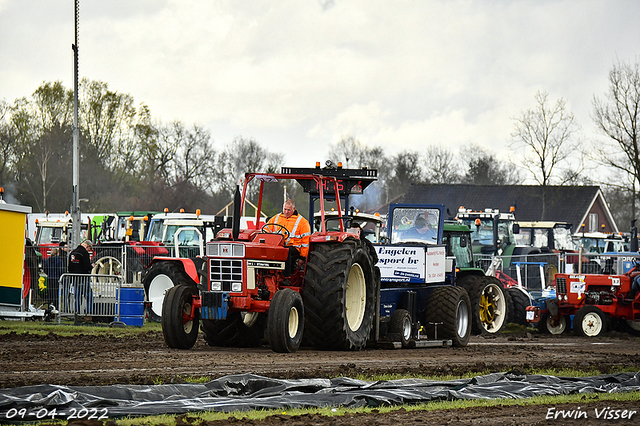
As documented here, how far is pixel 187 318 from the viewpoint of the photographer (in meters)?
12.2

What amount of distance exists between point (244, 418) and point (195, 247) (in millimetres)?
16226

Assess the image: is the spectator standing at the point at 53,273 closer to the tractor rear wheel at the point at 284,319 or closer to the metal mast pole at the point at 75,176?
the metal mast pole at the point at 75,176

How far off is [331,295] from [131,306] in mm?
7603

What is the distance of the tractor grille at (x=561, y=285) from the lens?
778 inches

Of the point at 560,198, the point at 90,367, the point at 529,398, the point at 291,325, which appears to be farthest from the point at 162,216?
the point at 560,198

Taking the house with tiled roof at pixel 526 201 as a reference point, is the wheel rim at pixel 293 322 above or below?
below

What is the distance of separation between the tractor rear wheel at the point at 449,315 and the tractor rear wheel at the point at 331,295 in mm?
2422

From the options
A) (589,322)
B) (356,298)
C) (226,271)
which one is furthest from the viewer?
(589,322)

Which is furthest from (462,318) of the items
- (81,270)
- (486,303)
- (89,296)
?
(81,270)

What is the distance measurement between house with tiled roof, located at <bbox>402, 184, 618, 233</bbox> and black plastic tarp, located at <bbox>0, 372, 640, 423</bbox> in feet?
165

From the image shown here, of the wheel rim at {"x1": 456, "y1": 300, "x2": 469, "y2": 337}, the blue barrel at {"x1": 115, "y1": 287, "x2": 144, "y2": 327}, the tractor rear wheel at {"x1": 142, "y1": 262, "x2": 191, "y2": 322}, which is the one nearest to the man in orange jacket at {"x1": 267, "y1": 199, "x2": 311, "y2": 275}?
the wheel rim at {"x1": 456, "y1": 300, "x2": 469, "y2": 337}

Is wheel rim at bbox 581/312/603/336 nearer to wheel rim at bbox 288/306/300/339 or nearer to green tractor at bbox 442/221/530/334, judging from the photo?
green tractor at bbox 442/221/530/334

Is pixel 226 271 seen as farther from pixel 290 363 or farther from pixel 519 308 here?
pixel 519 308

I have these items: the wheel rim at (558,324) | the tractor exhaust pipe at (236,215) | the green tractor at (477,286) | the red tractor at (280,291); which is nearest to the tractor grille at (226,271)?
the red tractor at (280,291)
